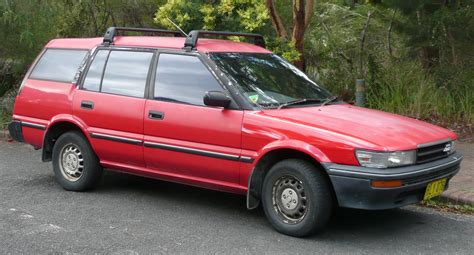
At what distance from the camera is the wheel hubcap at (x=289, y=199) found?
16.9 feet

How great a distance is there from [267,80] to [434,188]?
6.20 ft

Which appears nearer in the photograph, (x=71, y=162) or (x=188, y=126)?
(x=188, y=126)

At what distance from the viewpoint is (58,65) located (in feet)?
23.0

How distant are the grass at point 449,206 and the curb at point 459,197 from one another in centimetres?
3

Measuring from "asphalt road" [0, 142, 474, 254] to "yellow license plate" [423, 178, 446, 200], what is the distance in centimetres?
39

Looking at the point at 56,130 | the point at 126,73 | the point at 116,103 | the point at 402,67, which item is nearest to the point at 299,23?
the point at 402,67

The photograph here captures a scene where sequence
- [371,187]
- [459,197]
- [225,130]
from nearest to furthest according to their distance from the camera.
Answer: [371,187]
[225,130]
[459,197]

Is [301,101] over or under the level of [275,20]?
under

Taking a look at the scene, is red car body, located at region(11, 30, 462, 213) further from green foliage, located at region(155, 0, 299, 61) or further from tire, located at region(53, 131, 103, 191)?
green foliage, located at region(155, 0, 299, 61)

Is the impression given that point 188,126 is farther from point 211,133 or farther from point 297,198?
point 297,198

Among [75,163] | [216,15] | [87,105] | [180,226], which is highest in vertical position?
[216,15]

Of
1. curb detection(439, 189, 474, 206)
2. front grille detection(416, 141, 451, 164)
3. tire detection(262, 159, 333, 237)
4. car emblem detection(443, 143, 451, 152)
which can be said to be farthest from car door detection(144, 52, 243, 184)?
curb detection(439, 189, 474, 206)

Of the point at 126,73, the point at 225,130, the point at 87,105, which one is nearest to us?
the point at 225,130

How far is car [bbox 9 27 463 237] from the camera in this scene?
16.2 feet
